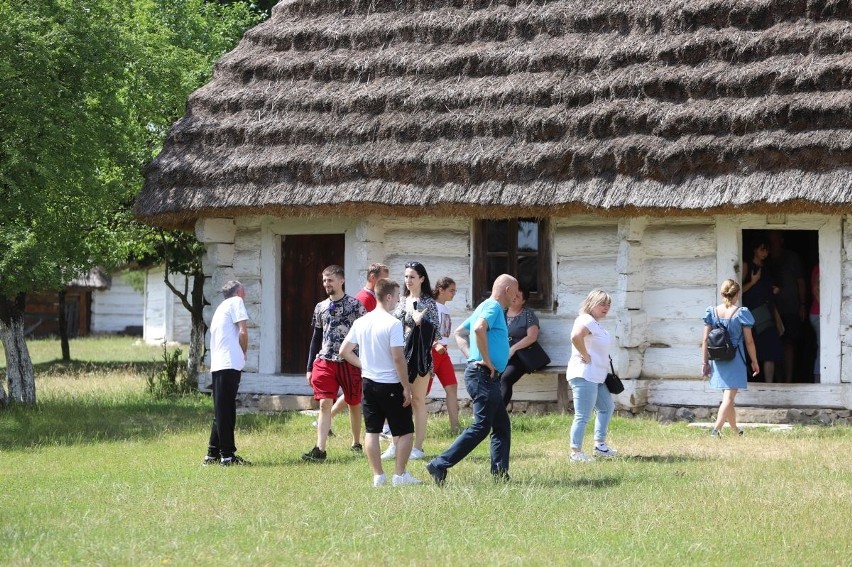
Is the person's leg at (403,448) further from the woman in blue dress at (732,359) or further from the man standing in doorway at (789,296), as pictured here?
the man standing in doorway at (789,296)

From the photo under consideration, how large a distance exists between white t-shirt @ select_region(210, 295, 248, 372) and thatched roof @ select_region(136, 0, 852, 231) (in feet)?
Result: 13.0

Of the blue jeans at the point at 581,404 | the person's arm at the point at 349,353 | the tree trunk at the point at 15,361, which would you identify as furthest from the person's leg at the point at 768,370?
the tree trunk at the point at 15,361

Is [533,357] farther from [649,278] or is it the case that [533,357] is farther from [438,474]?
[438,474]

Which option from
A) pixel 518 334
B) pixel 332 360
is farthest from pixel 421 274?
pixel 518 334

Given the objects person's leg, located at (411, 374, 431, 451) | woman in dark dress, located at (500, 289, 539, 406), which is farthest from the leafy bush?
person's leg, located at (411, 374, 431, 451)

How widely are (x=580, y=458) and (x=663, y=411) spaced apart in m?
3.55

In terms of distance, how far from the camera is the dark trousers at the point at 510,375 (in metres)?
13.2

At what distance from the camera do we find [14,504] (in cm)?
905

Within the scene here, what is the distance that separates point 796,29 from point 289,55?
6.06 m

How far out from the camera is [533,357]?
13891 mm

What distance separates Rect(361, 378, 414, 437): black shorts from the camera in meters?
9.21

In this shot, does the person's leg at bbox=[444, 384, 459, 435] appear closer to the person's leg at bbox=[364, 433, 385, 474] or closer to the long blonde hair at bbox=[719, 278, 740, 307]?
the long blonde hair at bbox=[719, 278, 740, 307]

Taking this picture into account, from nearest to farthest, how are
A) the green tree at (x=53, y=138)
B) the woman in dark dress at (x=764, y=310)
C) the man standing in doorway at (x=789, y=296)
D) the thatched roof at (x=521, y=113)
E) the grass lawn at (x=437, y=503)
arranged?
the grass lawn at (x=437, y=503)
the thatched roof at (x=521, y=113)
the green tree at (x=53, y=138)
the woman in dark dress at (x=764, y=310)
the man standing in doorway at (x=789, y=296)

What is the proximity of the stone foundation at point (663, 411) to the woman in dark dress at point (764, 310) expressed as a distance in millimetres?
845
